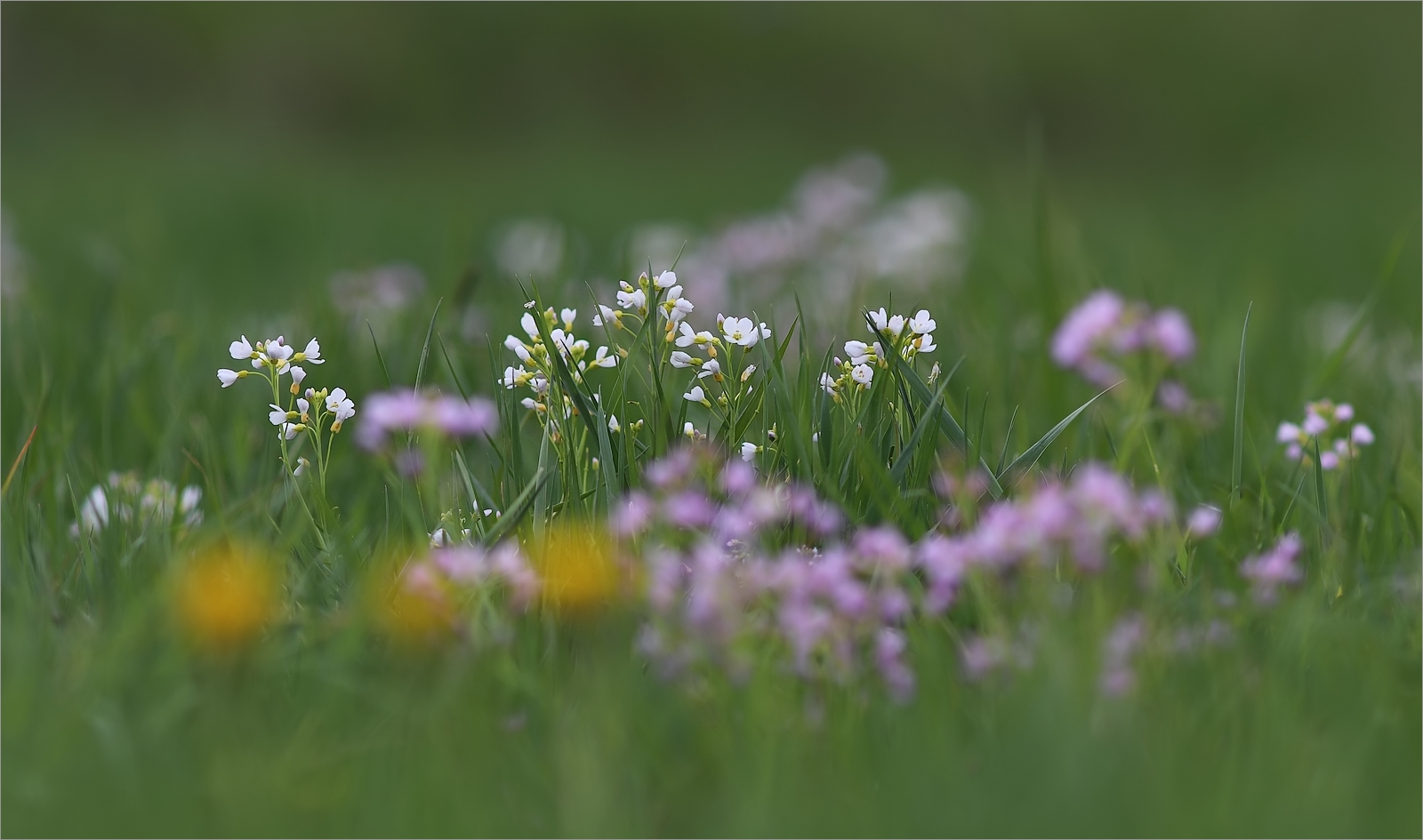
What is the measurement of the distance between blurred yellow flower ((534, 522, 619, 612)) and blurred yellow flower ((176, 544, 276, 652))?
0.35 metres

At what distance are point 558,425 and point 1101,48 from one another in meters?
15.5

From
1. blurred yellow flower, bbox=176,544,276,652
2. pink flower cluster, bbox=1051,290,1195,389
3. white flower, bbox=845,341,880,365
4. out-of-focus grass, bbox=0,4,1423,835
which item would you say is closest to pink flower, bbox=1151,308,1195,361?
pink flower cluster, bbox=1051,290,1195,389

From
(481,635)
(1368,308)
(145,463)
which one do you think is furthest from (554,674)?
(1368,308)

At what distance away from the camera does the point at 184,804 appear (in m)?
1.45

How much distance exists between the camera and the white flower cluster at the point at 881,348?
203 cm

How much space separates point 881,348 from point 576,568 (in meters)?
0.71

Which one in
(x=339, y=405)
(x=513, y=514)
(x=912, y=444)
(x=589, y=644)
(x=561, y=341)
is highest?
(x=561, y=341)

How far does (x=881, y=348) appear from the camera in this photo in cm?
212

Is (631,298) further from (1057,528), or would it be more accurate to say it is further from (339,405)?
(1057,528)

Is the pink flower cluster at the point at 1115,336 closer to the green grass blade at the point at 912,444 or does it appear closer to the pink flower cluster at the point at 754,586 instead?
the green grass blade at the point at 912,444

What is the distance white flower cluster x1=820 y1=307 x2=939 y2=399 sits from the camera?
2.03 metres

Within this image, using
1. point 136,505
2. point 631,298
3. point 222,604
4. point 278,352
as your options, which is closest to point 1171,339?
point 631,298

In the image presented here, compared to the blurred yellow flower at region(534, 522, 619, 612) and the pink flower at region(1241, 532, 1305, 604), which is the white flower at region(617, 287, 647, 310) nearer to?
the blurred yellow flower at region(534, 522, 619, 612)

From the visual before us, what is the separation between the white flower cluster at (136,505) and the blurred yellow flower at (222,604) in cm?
49
